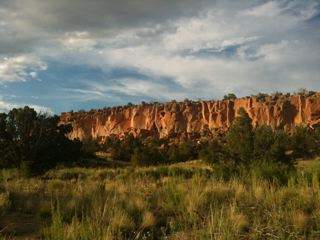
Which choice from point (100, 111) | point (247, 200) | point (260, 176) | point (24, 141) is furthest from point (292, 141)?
point (100, 111)

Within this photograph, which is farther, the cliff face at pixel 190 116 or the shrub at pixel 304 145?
the cliff face at pixel 190 116

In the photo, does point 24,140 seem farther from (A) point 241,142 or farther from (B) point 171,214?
(B) point 171,214

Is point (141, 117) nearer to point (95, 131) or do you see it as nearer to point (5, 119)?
point (95, 131)

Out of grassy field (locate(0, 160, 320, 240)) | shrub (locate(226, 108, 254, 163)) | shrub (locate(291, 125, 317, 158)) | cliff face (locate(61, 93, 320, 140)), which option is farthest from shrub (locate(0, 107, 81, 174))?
cliff face (locate(61, 93, 320, 140))

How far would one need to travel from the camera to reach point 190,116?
12412 cm

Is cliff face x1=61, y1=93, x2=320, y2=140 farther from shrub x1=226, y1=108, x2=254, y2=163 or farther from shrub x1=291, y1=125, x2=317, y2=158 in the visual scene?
shrub x1=226, y1=108, x2=254, y2=163

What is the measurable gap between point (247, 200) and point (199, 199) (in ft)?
2.76

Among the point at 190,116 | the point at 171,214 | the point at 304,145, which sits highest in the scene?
the point at 190,116

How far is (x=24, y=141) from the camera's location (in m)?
24.6

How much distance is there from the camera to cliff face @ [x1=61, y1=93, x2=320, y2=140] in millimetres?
104675

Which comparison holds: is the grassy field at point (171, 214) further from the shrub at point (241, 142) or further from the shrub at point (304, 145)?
the shrub at point (304, 145)

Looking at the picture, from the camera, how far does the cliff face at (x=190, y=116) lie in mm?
104675

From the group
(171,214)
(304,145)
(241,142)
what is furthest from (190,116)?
(171,214)

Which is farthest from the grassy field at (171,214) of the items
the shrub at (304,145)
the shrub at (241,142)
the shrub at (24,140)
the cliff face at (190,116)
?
the cliff face at (190,116)
